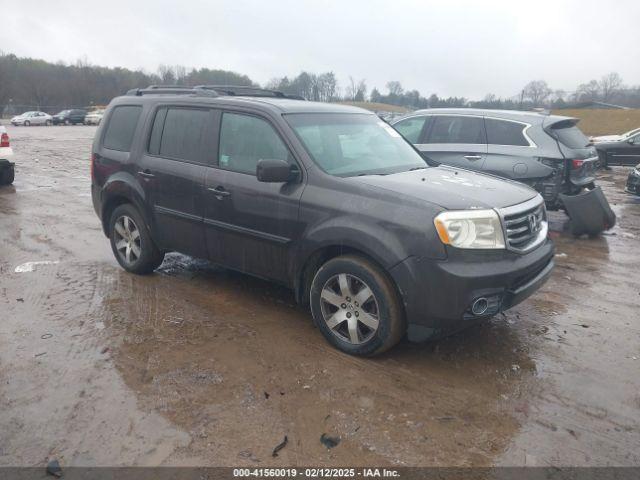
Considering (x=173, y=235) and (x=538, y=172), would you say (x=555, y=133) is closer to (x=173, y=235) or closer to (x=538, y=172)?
(x=538, y=172)

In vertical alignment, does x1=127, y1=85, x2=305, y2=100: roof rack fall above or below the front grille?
above

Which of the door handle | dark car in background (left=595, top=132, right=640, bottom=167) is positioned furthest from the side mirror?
dark car in background (left=595, top=132, right=640, bottom=167)

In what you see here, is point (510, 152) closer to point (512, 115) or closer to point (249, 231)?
point (512, 115)

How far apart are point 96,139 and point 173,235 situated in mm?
1781

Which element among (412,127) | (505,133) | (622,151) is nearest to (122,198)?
(412,127)

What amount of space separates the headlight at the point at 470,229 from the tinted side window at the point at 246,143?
144cm

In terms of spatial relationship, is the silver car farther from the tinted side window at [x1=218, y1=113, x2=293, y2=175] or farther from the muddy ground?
the tinted side window at [x1=218, y1=113, x2=293, y2=175]

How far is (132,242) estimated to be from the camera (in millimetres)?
5738

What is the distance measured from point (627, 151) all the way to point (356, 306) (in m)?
17.4

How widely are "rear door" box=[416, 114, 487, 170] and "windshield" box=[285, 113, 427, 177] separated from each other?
3.23 metres

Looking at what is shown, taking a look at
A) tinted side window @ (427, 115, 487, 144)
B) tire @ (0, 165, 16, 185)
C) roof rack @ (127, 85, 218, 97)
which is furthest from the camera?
tire @ (0, 165, 16, 185)

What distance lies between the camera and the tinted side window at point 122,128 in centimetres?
565

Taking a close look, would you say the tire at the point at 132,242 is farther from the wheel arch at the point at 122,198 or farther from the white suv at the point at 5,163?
the white suv at the point at 5,163

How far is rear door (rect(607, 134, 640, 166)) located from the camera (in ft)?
58.2
